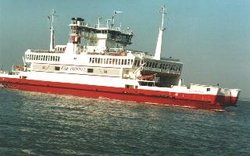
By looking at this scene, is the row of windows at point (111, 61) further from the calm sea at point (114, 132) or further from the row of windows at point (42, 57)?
the calm sea at point (114, 132)

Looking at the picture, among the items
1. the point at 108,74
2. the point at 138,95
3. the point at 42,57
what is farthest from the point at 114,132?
the point at 42,57

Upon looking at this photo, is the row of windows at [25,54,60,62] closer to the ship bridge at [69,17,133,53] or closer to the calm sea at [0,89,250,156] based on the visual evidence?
the ship bridge at [69,17,133,53]

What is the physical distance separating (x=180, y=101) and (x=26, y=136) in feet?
92.7

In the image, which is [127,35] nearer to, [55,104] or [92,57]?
[92,57]

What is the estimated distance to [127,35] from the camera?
217ft

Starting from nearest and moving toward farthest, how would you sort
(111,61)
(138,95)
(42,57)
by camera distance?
(138,95) → (111,61) → (42,57)

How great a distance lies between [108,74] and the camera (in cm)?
5866

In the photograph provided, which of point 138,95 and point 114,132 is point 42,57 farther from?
point 114,132

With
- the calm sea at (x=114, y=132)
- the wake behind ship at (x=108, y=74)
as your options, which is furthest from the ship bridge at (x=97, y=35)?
the calm sea at (x=114, y=132)

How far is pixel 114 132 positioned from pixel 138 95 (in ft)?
78.1

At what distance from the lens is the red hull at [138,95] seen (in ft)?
170

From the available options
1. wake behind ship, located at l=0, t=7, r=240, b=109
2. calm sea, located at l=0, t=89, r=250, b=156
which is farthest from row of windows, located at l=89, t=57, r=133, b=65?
calm sea, located at l=0, t=89, r=250, b=156

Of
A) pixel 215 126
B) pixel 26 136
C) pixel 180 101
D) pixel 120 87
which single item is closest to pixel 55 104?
pixel 120 87

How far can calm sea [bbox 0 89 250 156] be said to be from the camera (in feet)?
81.8
